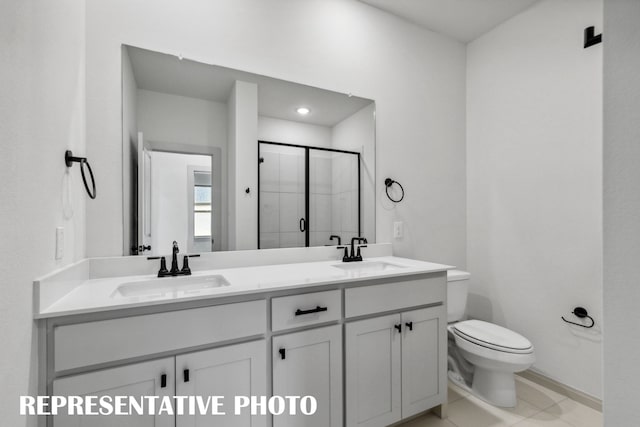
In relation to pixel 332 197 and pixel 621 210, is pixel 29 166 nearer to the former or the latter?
pixel 621 210

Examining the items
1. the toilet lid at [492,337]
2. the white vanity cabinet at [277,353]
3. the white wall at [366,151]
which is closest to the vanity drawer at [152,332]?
the white vanity cabinet at [277,353]

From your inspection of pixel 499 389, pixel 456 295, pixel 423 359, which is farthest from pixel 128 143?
pixel 499 389

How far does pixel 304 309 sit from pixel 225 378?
41 cm

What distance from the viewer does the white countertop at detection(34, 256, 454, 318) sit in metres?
1.00

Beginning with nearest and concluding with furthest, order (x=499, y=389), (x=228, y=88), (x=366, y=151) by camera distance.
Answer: (x=228, y=88)
(x=499, y=389)
(x=366, y=151)

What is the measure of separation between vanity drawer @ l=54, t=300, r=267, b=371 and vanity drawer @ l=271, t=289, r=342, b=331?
0.20 ft

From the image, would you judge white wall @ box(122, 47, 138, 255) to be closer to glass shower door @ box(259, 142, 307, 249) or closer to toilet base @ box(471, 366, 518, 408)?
glass shower door @ box(259, 142, 307, 249)

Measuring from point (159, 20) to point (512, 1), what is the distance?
7.79 feet

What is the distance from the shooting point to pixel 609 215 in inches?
20.2

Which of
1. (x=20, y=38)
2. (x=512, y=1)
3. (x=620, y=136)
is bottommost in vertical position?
(x=620, y=136)

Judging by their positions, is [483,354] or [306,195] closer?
[483,354]

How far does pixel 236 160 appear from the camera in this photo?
177 centimetres

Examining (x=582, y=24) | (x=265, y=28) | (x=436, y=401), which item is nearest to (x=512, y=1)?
(x=582, y=24)

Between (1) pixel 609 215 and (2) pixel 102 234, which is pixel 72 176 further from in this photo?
(1) pixel 609 215
